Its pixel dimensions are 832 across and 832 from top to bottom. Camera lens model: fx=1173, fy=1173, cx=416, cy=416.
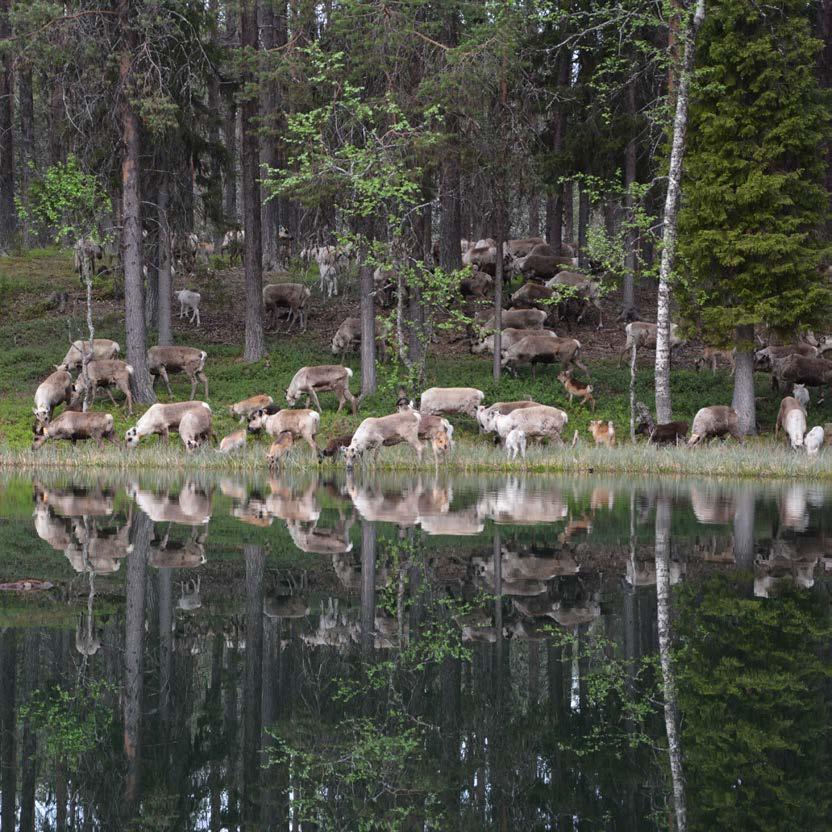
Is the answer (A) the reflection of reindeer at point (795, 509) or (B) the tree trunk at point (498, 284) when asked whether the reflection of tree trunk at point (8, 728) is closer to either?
(A) the reflection of reindeer at point (795, 509)

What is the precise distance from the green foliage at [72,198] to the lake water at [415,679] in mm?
15711

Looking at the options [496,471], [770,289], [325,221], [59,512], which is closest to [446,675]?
[59,512]

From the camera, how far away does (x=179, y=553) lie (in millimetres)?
12414

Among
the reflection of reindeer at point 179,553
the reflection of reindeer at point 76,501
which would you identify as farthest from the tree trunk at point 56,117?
the reflection of reindeer at point 179,553

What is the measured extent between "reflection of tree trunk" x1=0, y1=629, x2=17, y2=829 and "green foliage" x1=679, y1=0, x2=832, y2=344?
20876mm

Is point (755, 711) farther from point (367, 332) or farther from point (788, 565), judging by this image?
point (367, 332)

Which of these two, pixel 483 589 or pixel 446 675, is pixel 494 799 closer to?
pixel 446 675

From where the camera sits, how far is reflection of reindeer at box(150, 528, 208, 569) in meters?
11.7

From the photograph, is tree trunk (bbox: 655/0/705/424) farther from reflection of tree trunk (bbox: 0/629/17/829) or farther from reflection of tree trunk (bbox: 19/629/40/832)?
reflection of tree trunk (bbox: 19/629/40/832)

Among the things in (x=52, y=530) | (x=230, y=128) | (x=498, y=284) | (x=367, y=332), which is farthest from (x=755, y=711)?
(x=230, y=128)

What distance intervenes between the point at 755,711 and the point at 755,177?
21375 millimetres

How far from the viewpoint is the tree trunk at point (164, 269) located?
3173cm

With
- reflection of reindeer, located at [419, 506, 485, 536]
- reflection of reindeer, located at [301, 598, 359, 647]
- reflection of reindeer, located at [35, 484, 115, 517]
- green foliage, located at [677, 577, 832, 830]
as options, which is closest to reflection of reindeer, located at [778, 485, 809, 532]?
reflection of reindeer, located at [419, 506, 485, 536]

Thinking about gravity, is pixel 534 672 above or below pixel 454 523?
above
